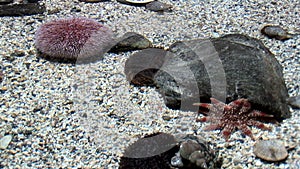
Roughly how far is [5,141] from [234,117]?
168 cm

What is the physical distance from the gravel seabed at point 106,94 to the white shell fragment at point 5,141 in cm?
4

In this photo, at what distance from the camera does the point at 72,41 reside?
12.4 ft

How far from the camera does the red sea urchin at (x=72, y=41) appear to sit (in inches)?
149

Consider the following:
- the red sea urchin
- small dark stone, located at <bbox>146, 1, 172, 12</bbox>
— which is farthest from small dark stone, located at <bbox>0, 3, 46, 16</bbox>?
small dark stone, located at <bbox>146, 1, 172, 12</bbox>

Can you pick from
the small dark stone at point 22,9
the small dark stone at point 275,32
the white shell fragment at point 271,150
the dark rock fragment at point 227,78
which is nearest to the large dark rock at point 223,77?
the dark rock fragment at point 227,78

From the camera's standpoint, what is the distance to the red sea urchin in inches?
149

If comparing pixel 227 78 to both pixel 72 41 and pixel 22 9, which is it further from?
pixel 22 9

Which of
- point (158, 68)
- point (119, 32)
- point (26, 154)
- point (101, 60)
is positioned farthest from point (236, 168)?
point (119, 32)

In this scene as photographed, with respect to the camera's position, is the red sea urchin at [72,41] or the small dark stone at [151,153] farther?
the red sea urchin at [72,41]

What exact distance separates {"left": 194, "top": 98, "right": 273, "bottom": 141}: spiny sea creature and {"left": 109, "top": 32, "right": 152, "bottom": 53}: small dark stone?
3.81ft

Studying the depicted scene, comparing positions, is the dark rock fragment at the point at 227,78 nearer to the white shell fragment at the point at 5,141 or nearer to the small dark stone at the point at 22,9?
the white shell fragment at the point at 5,141

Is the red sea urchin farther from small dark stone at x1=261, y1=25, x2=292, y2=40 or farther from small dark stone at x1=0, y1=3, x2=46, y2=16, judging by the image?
small dark stone at x1=261, y1=25, x2=292, y2=40

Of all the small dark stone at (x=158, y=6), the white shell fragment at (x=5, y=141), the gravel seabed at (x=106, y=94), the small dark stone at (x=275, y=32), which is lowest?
the white shell fragment at (x=5, y=141)

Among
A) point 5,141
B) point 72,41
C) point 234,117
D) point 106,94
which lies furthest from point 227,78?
point 5,141
